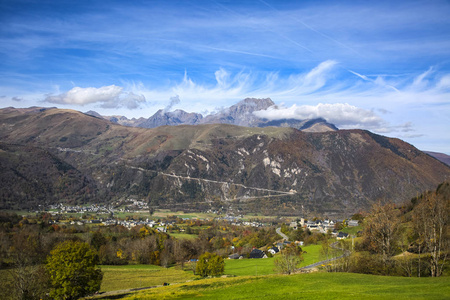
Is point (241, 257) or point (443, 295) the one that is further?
point (241, 257)

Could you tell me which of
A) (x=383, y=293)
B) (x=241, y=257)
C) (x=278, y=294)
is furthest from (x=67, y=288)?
(x=241, y=257)

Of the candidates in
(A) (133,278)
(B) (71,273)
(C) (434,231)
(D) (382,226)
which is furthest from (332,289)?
(A) (133,278)

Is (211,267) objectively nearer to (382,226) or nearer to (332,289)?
(382,226)

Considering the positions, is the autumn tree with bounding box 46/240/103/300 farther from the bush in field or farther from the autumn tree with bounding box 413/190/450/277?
the autumn tree with bounding box 413/190/450/277

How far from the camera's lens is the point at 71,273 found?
43.8 metres

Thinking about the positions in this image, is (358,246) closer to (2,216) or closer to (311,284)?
(311,284)

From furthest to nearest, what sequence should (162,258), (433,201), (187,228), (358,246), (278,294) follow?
(187,228) → (162,258) → (358,246) → (433,201) → (278,294)

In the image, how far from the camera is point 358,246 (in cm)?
7494

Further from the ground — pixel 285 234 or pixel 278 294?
pixel 278 294

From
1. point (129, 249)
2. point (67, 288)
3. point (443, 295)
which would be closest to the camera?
point (443, 295)

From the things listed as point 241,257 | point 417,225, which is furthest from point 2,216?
point 417,225

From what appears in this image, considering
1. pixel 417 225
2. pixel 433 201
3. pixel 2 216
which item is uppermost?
pixel 433 201

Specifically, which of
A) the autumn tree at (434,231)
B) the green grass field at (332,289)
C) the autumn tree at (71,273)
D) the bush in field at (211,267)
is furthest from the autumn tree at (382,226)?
the autumn tree at (71,273)

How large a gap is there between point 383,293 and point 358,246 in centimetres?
5300
